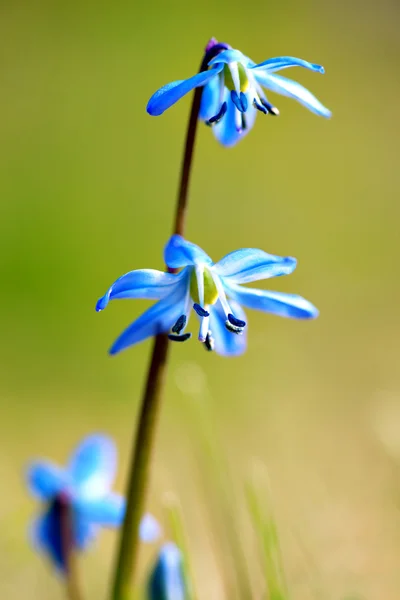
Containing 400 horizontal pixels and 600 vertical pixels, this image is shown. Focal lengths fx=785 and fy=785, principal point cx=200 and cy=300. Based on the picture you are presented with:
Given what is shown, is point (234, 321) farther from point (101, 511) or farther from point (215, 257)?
point (215, 257)

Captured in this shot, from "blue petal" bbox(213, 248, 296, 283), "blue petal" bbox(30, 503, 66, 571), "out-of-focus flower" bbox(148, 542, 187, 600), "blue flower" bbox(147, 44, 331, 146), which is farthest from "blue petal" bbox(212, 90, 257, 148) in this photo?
"blue petal" bbox(30, 503, 66, 571)

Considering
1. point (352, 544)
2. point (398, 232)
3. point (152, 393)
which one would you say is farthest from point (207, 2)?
point (152, 393)

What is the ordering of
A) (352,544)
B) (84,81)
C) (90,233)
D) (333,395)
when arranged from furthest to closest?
(84,81), (90,233), (333,395), (352,544)

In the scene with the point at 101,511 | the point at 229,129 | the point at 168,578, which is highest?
the point at 229,129

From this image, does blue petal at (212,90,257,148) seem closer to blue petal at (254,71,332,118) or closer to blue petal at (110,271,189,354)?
blue petal at (254,71,332,118)

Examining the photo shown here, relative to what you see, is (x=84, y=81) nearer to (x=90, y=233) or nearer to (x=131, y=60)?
(x=131, y=60)

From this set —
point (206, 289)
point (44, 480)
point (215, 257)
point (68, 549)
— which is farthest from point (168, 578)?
point (215, 257)
